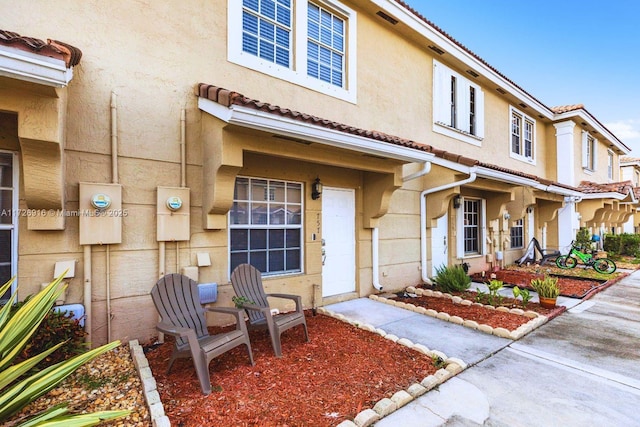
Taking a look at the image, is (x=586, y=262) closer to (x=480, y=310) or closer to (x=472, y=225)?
(x=472, y=225)

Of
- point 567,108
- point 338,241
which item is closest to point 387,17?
point 338,241

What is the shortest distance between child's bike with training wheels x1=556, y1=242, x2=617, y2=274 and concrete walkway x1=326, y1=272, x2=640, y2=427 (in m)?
5.06

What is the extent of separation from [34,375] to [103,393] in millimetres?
848

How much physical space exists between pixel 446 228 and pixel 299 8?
259 inches

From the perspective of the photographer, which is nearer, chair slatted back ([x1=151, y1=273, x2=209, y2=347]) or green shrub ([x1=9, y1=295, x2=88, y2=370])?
green shrub ([x1=9, y1=295, x2=88, y2=370])

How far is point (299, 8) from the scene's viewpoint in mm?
5645

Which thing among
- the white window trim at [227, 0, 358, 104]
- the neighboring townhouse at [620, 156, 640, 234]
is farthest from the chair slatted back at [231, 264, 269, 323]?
the neighboring townhouse at [620, 156, 640, 234]

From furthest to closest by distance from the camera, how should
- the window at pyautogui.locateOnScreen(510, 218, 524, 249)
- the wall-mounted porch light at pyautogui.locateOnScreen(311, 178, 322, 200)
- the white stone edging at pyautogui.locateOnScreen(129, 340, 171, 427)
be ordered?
1. the window at pyautogui.locateOnScreen(510, 218, 524, 249)
2. the wall-mounted porch light at pyautogui.locateOnScreen(311, 178, 322, 200)
3. the white stone edging at pyautogui.locateOnScreen(129, 340, 171, 427)

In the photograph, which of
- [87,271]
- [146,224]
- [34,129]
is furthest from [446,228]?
[34,129]

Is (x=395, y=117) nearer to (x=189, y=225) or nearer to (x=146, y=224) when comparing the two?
(x=189, y=225)

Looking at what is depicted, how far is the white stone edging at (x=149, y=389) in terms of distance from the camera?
2469mm

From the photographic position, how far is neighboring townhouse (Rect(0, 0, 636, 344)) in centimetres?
354

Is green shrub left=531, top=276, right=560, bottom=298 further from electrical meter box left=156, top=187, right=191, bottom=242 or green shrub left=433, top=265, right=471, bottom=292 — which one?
electrical meter box left=156, top=187, right=191, bottom=242

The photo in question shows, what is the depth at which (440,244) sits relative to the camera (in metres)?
8.66
